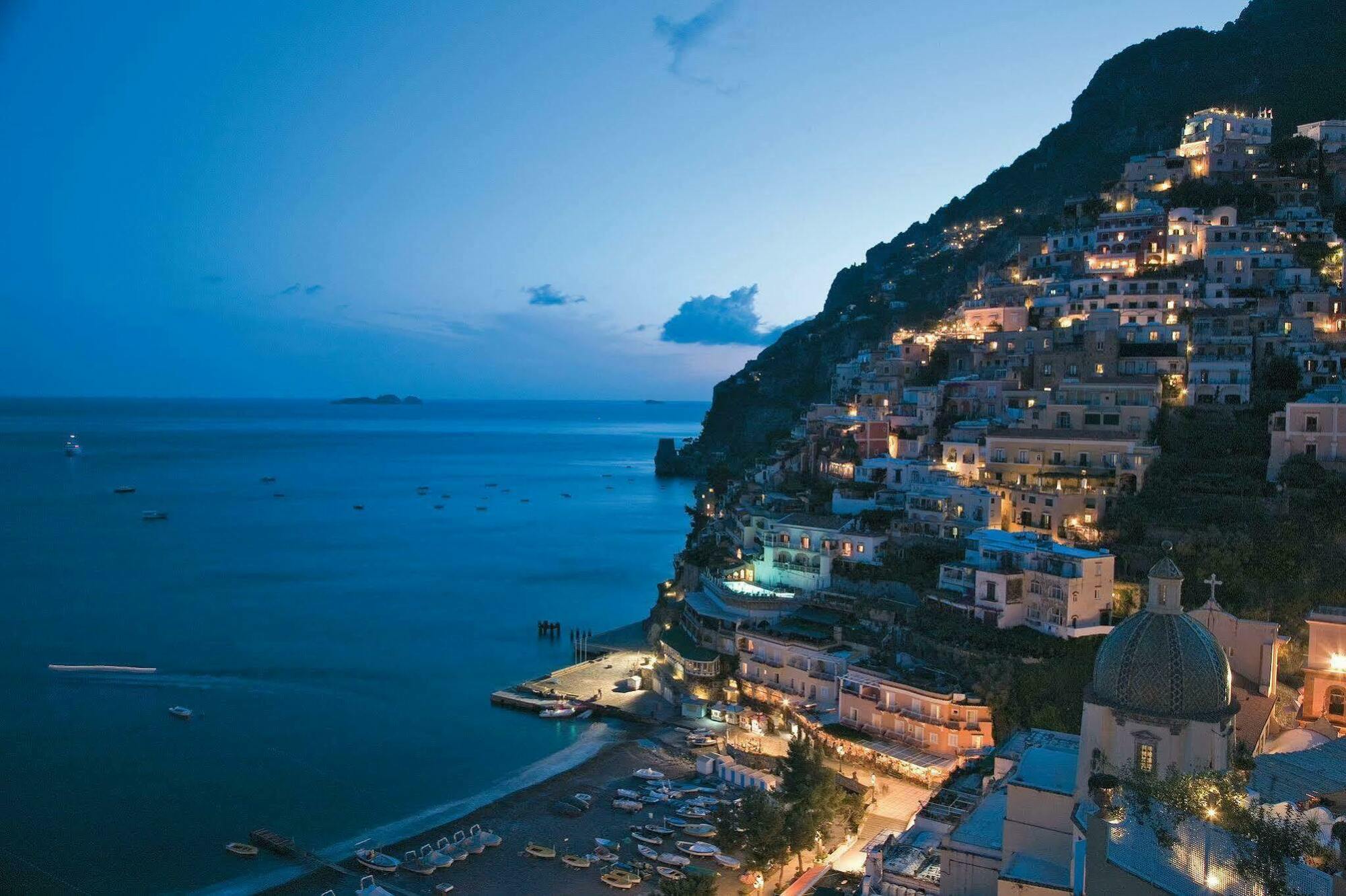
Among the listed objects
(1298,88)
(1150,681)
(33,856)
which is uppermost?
(1298,88)

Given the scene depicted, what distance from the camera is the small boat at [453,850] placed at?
2833 centimetres

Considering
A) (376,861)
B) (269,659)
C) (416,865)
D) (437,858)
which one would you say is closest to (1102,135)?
(269,659)

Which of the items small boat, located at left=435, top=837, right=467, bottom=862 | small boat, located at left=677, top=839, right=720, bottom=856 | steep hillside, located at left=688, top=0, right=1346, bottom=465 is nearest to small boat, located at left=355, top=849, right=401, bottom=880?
small boat, located at left=435, top=837, right=467, bottom=862

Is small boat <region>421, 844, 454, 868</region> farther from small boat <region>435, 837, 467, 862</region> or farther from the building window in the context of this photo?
the building window

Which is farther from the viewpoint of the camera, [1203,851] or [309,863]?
[309,863]

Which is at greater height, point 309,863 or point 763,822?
point 763,822

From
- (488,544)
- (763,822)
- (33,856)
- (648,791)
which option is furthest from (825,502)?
(488,544)

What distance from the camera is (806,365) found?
10138 cm

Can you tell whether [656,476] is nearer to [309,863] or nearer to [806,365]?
[806,365]

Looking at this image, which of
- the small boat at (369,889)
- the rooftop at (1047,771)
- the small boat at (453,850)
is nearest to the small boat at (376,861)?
the small boat at (369,889)

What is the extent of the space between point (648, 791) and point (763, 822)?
7766 mm

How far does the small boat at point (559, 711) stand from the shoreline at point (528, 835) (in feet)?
12.0

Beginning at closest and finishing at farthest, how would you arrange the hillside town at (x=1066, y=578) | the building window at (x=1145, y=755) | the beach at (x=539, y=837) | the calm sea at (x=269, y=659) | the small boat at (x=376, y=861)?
the hillside town at (x=1066, y=578), the building window at (x=1145, y=755), the beach at (x=539, y=837), the small boat at (x=376, y=861), the calm sea at (x=269, y=659)

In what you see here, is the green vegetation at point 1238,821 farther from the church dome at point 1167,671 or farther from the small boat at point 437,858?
the small boat at point 437,858
